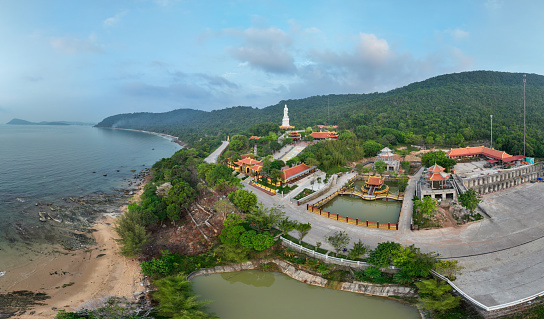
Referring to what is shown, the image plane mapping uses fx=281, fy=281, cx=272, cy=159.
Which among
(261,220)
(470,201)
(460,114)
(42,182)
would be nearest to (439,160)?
(470,201)

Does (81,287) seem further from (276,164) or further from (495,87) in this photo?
(495,87)

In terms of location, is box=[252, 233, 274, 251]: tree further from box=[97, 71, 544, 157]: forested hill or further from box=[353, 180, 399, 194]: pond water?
box=[97, 71, 544, 157]: forested hill

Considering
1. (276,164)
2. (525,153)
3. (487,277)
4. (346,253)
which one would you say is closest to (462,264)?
(487,277)

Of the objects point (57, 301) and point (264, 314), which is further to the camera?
point (57, 301)

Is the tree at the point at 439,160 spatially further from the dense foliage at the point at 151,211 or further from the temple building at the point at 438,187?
the dense foliage at the point at 151,211

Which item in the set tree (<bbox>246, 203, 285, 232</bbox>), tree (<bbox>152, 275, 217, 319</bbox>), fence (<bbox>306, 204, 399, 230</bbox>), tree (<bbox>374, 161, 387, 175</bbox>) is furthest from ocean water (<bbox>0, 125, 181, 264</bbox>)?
tree (<bbox>374, 161, 387, 175</bbox>)

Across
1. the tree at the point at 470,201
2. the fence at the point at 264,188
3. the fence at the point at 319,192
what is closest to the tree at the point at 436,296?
the tree at the point at 470,201
